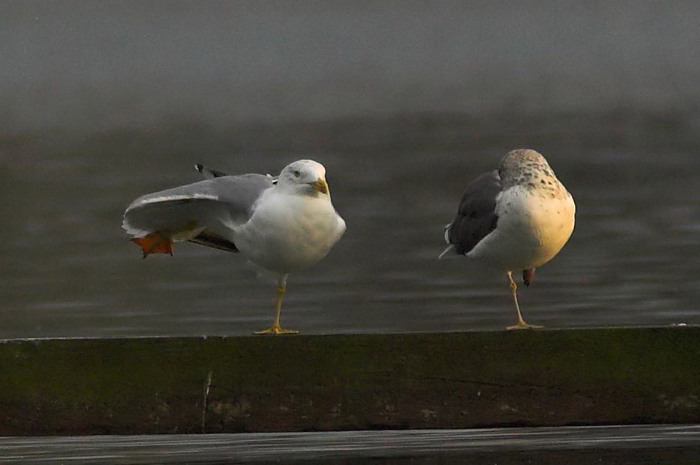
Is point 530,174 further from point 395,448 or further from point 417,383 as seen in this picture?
point 417,383

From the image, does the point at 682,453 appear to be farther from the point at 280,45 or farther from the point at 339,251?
the point at 280,45

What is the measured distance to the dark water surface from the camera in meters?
7.65

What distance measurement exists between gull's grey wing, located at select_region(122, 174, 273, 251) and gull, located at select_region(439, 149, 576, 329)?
957 millimetres

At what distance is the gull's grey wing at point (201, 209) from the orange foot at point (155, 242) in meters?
0.02

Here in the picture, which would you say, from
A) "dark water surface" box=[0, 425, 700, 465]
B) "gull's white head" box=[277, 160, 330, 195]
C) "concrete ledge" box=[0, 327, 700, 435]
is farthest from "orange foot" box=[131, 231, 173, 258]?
"concrete ledge" box=[0, 327, 700, 435]

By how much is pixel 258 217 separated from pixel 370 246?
24.7 feet

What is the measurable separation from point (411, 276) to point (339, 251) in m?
1.44

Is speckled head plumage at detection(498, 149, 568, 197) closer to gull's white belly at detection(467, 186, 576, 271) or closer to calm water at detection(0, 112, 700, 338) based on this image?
gull's white belly at detection(467, 186, 576, 271)

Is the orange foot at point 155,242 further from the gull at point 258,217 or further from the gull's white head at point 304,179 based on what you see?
the gull's white head at point 304,179

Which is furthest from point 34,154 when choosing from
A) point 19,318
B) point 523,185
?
point 523,185

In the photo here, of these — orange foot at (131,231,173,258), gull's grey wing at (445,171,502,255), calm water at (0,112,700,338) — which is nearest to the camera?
orange foot at (131,231,173,258)

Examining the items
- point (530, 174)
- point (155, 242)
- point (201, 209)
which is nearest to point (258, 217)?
point (201, 209)

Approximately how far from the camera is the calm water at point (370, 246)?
481 inches

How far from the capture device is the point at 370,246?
15.5 m
